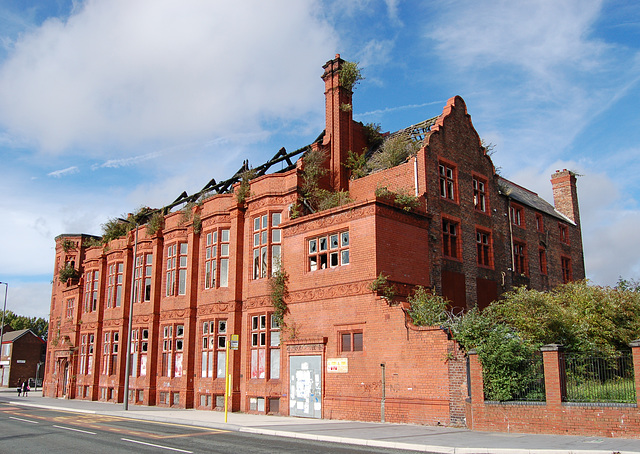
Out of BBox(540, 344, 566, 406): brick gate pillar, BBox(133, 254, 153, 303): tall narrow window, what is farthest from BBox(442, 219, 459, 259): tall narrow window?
BBox(133, 254, 153, 303): tall narrow window

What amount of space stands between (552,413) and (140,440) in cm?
1150

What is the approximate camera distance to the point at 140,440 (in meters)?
15.3

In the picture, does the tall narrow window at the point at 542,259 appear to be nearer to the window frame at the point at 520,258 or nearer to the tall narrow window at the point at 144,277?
the window frame at the point at 520,258

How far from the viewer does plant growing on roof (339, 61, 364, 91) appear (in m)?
28.7

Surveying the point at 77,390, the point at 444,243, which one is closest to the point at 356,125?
the point at 444,243

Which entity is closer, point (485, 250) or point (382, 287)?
point (382, 287)

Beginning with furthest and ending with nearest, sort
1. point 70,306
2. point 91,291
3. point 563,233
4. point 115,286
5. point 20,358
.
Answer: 1. point 20,358
2. point 70,306
3. point 91,291
4. point 115,286
5. point 563,233

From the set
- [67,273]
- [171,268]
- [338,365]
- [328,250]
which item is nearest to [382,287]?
[328,250]

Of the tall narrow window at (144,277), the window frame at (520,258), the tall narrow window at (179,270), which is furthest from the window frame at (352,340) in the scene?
the tall narrow window at (144,277)

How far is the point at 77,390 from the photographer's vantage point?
132ft

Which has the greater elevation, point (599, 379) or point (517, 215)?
point (517, 215)

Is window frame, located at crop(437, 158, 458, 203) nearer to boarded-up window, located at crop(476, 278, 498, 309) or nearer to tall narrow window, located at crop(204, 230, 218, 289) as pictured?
boarded-up window, located at crop(476, 278, 498, 309)

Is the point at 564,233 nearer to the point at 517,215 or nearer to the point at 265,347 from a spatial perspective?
the point at 517,215

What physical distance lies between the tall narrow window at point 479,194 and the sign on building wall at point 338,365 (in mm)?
11623
